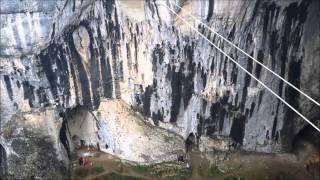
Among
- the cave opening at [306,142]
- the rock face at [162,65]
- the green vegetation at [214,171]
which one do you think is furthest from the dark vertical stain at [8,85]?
the cave opening at [306,142]

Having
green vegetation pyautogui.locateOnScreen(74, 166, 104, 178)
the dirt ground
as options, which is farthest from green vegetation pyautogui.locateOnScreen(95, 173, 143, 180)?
green vegetation pyautogui.locateOnScreen(74, 166, 104, 178)

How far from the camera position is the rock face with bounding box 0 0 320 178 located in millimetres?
13141

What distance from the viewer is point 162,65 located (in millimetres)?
14562

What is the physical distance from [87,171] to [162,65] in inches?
214

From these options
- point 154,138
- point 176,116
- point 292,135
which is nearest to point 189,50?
point 176,116

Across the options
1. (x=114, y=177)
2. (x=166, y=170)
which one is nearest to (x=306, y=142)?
(x=166, y=170)

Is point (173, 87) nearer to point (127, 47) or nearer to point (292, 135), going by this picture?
point (127, 47)

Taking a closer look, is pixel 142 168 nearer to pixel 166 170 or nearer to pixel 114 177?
pixel 166 170

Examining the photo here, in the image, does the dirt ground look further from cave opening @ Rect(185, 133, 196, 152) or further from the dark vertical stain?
the dark vertical stain

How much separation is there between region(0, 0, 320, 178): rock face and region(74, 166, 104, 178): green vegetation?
948mm

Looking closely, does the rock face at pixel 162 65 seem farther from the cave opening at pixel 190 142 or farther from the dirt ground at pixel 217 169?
the dirt ground at pixel 217 169

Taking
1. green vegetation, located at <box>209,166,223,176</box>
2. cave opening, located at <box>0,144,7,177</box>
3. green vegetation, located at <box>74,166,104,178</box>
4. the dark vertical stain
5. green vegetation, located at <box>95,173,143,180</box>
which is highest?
the dark vertical stain

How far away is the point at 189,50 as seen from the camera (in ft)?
46.0

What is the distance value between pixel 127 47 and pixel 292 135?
756 centimetres
